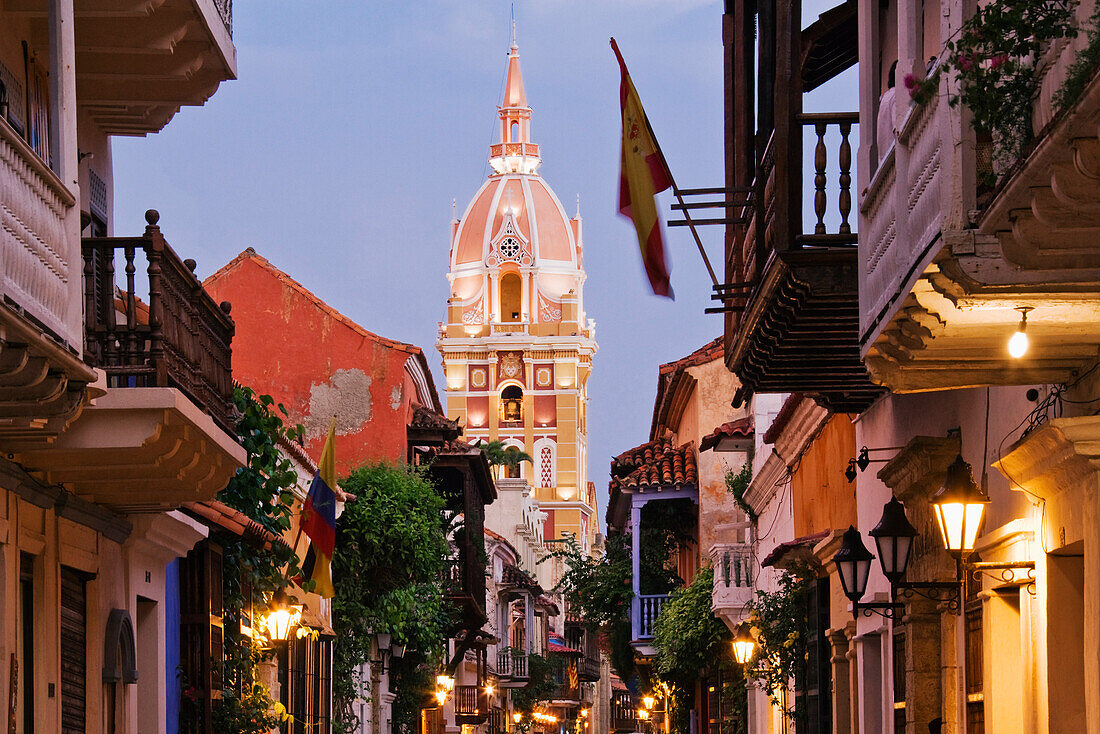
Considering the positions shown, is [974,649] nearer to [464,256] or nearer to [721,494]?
[721,494]

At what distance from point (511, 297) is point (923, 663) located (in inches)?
4204

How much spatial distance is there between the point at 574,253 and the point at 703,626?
93572mm

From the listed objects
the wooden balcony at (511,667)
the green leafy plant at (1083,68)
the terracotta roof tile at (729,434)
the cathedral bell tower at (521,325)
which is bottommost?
the wooden balcony at (511,667)

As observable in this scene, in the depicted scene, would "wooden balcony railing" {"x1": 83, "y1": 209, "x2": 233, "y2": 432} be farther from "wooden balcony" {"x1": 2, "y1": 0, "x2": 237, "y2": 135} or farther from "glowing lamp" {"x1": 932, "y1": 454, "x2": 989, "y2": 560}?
"glowing lamp" {"x1": 932, "y1": 454, "x2": 989, "y2": 560}

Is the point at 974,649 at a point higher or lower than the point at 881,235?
lower

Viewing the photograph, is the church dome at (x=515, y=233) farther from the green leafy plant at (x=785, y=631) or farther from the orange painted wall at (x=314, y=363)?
the green leafy plant at (x=785, y=631)

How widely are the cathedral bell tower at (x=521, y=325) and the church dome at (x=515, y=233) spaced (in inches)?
2.6

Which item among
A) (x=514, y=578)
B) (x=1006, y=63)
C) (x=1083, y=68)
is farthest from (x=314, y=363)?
(x=514, y=578)

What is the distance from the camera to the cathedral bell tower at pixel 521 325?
116 meters

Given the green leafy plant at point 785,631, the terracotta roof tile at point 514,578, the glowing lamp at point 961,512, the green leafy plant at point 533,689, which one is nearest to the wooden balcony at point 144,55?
the glowing lamp at point 961,512

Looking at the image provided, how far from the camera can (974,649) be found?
1089cm

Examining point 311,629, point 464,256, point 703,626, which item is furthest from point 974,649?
point 464,256

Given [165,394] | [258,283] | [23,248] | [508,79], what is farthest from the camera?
[508,79]

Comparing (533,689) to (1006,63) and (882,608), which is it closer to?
(882,608)
